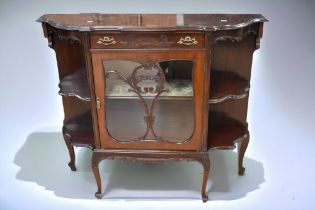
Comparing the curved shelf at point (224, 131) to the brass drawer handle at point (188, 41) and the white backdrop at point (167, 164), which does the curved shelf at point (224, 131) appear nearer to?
the white backdrop at point (167, 164)

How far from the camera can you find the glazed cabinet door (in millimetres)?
1256

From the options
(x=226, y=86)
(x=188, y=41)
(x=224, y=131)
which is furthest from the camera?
(x=224, y=131)

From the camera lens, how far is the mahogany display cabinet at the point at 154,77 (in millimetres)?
1226

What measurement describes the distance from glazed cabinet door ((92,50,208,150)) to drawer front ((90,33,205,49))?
2 cm

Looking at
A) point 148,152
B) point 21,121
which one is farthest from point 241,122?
point 21,121

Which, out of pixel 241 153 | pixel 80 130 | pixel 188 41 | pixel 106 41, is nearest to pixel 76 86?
pixel 80 130

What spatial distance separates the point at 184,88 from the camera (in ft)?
4.36

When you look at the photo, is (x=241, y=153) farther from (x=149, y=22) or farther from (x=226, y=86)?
(x=149, y=22)

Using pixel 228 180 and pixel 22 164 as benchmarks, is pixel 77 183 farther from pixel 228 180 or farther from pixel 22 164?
pixel 228 180

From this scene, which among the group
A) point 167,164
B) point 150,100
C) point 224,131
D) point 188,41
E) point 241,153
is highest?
point 188,41

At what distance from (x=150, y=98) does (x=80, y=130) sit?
0.42 meters

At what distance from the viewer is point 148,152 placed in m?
1.42

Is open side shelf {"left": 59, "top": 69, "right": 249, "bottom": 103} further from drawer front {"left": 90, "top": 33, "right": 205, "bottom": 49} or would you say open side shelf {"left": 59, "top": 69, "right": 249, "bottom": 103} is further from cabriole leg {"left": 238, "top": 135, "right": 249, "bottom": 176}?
cabriole leg {"left": 238, "top": 135, "right": 249, "bottom": 176}

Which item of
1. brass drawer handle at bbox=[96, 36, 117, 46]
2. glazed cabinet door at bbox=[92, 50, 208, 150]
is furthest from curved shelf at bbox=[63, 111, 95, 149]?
brass drawer handle at bbox=[96, 36, 117, 46]
